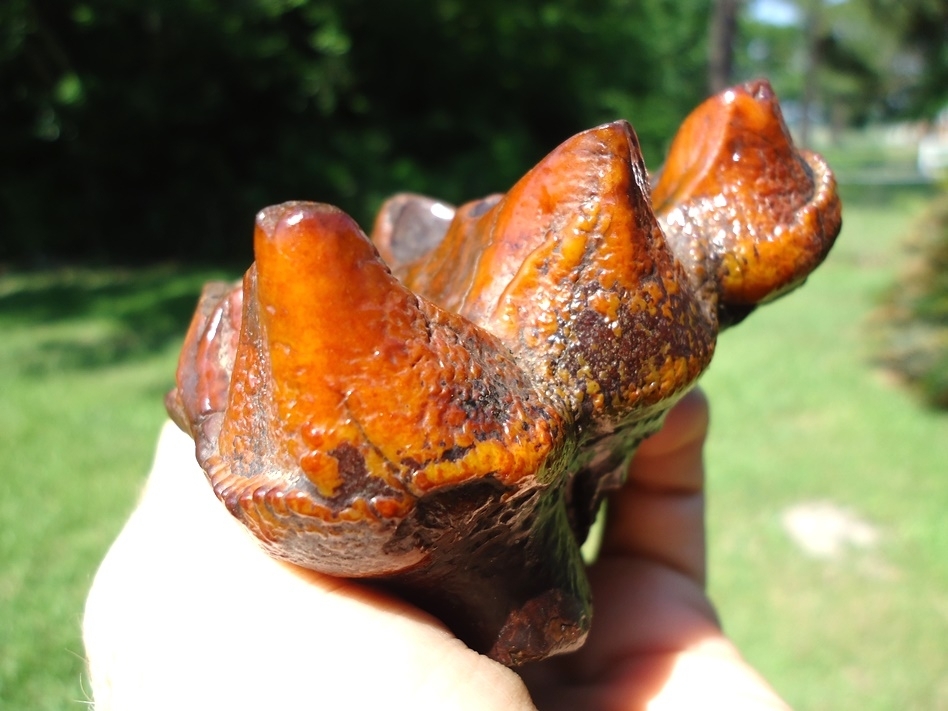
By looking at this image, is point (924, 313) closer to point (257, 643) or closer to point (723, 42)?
point (257, 643)

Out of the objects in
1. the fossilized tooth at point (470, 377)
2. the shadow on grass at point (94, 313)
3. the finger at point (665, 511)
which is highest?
the fossilized tooth at point (470, 377)

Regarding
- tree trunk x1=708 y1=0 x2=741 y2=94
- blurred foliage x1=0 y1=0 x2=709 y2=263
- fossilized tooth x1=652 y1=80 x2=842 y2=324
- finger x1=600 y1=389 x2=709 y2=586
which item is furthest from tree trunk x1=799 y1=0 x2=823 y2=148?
fossilized tooth x1=652 y1=80 x2=842 y2=324

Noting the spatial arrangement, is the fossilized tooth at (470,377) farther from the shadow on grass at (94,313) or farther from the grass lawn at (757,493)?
the shadow on grass at (94,313)

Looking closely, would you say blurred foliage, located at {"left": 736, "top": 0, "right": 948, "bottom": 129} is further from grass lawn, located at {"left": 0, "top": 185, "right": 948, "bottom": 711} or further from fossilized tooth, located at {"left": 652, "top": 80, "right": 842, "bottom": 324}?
fossilized tooth, located at {"left": 652, "top": 80, "right": 842, "bottom": 324}

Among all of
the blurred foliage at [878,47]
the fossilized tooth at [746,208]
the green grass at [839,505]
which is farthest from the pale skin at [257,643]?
the blurred foliage at [878,47]

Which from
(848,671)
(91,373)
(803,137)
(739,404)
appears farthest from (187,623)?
(803,137)

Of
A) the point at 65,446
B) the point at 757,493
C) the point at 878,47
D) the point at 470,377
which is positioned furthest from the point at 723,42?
the point at 878,47

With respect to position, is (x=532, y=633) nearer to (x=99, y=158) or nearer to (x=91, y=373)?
(x=91, y=373)
